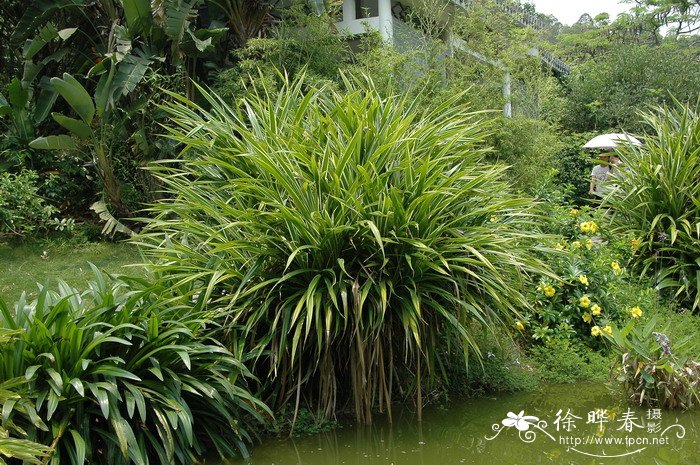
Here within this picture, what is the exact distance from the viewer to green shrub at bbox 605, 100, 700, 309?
337 inches

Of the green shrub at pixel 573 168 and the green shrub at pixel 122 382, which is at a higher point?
the green shrub at pixel 122 382

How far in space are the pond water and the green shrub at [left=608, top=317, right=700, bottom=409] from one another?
4.6 inches

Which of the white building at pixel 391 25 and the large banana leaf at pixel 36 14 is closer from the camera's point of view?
the large banana leaf at pixel 36 14

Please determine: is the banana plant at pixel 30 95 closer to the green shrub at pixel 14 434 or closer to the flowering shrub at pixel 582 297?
the green shrub at pixel 14 434

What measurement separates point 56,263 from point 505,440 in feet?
21.2

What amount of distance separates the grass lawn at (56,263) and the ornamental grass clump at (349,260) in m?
3.08

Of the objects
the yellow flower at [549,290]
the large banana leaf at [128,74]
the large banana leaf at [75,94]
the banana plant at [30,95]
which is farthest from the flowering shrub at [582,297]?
the banana plant at [30,95]

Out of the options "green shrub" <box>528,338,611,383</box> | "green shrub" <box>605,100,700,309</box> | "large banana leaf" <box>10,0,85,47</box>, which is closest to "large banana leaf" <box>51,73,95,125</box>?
"large banana leaf" <box>10,0,85,47</box>

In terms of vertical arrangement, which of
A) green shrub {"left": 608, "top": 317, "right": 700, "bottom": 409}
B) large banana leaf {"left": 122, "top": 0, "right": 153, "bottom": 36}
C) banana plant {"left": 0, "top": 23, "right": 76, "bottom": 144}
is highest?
large banana leaf {"left": 122, "top": 0, "right": 153, "bottom": 36}

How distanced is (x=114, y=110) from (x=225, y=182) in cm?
477

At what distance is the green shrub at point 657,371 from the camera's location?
5.96 meters

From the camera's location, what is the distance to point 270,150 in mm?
6188

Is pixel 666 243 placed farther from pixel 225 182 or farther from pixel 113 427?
pixel 113 427

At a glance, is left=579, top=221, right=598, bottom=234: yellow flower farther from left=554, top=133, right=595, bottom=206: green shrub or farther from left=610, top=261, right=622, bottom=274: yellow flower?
left=554, top=133, right=595, bottom=206: green shrub
